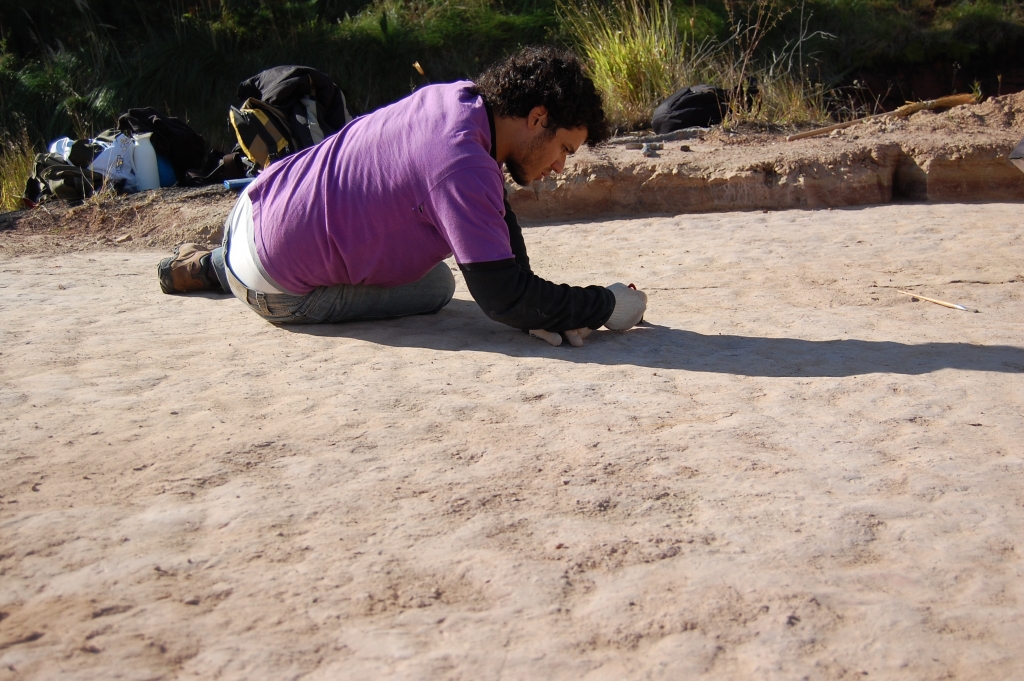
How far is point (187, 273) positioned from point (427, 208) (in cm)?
148

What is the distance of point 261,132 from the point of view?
4926 millimetres

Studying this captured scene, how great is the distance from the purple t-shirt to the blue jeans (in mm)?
60

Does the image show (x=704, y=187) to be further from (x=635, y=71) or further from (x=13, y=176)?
(x=13, y=176)

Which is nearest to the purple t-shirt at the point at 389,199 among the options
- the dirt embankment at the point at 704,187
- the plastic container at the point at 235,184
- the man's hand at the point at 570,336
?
the man's hand at the point at 570,336

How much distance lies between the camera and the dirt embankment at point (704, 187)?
17.8 ft

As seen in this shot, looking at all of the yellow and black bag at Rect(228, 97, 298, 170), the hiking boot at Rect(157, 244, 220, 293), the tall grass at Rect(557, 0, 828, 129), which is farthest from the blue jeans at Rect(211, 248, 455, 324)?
the tall grass at Rect(557, 0, 828, 129)

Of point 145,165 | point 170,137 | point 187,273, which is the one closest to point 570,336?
point 187,273

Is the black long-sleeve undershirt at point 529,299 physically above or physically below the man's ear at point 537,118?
below

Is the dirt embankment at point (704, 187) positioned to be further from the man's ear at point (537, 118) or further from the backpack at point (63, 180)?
the man's ear at point (537, 118)

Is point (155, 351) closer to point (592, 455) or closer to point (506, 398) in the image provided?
point (506, 398)

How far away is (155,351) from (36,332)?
496 mm

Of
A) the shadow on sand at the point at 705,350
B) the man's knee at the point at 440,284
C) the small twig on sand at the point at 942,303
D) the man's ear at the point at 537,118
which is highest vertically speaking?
the man's ear at the point at 537,118

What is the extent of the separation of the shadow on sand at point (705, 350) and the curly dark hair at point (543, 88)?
28.6 inches

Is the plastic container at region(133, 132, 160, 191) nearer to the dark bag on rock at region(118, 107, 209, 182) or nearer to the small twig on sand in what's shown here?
the dark bag on rock at region(118, 107, 209, 182)
